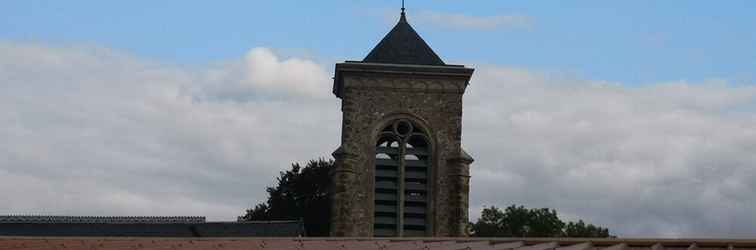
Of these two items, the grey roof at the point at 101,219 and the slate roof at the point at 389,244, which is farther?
the grey roof at the point at 101,219

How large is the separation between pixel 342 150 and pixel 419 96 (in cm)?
236

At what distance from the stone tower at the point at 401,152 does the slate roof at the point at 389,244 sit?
37.6 ft

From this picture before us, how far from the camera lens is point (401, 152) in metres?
41.9

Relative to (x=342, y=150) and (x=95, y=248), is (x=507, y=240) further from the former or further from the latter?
(x=342, y=150)

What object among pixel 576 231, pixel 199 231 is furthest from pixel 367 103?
pixel 576 231

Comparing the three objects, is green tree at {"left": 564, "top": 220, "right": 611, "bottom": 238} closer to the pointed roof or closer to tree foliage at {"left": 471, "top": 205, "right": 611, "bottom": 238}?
tree foliage at {"left": 471, "top": 205, "right": 611, "bottom": 238}

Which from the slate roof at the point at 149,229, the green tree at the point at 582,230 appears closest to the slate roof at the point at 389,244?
the slate roof at the point at 149,229

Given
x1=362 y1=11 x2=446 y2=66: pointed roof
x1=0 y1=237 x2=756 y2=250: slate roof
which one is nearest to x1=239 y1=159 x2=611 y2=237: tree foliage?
x1=362 y1=11 x2=446 y2=66: pointed roof

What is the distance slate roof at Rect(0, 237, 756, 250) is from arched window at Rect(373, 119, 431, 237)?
11286 millimetres

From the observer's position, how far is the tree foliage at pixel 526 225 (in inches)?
2963

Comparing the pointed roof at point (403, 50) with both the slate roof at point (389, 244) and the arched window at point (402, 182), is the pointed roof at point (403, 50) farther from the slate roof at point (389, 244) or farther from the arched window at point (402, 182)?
the slate roof at point (389, 244)

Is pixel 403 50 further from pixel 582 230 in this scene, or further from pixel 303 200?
pixel 582 230

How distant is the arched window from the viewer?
4141 cm

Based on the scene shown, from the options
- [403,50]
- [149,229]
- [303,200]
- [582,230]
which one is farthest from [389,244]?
[582,230]
